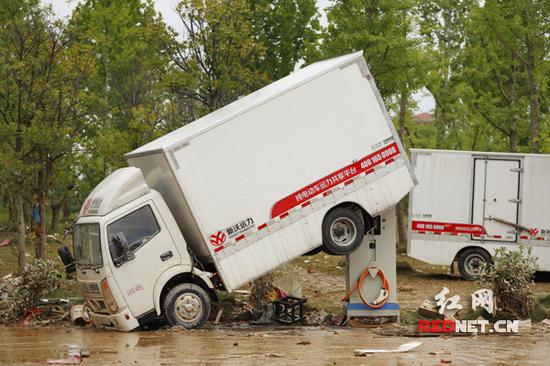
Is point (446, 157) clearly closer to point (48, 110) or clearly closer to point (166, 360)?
point (48, 110)

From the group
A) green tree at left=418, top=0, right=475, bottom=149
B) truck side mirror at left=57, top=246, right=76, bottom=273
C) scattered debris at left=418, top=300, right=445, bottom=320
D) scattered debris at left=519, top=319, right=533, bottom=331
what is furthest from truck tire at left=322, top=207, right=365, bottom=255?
green tree at left=418, top=0, right=475, bottom=149

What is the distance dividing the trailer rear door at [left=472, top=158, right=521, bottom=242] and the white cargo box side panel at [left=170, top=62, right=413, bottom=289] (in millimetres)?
7004

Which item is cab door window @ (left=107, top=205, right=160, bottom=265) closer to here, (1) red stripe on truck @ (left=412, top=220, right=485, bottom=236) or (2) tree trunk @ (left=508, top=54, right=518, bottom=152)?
(1) red stripe on truck @ (left=412, top=220, right=485, bottom=236)

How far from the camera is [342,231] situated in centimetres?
1533

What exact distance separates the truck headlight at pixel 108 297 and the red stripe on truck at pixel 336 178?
277 centimetres

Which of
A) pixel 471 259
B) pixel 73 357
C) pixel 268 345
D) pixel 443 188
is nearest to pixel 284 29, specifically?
pixel 443 188

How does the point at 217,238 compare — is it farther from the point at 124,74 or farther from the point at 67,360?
the point at 124,74

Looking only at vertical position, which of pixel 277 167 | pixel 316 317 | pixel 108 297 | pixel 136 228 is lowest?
pixel 316 317

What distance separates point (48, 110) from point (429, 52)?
11.6 m

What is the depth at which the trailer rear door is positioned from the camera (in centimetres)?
2169

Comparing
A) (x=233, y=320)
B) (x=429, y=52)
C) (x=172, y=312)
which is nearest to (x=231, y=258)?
(x=172, y=312)

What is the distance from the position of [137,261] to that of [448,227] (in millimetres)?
9315

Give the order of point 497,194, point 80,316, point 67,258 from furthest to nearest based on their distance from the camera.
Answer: point 497,194
point 80,316
point 67,258

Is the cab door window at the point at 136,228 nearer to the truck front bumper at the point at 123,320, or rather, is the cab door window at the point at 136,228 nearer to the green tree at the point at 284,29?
the truck front bumper at the point at 123,320
